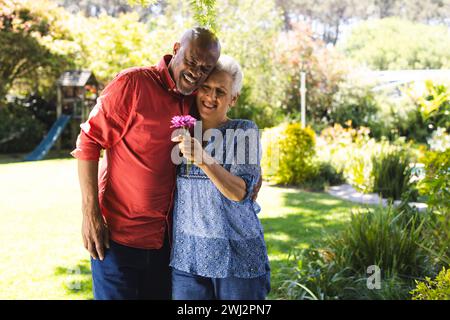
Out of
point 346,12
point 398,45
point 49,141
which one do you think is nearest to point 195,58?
point 49,141

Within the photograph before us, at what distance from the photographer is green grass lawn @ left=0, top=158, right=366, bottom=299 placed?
4105 mm

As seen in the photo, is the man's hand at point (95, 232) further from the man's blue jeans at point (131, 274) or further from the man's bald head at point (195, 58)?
the man's bald head at point (195, 58)

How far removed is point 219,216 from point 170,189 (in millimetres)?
203

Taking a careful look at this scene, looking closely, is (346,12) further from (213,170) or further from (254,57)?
(213,170)

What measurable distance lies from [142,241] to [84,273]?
8.78 feet

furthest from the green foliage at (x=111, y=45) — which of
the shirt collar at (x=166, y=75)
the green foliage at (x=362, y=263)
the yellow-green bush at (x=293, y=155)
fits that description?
the shirt collar at (x=166, y=75)

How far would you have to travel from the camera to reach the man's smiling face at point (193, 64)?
69.7 inches

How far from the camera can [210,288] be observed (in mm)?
1878

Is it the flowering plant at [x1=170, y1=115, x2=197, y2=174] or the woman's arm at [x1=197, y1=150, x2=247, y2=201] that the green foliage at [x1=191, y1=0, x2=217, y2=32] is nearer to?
the flowering plant at [x1=170, y1=115, x2=197, y2=174]

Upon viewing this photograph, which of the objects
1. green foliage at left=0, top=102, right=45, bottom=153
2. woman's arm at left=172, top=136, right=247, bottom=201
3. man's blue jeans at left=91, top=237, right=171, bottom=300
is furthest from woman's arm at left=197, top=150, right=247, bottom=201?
green foliage at left=0, top=102, right=45, bottom=153

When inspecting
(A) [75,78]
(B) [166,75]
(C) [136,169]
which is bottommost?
(C) [136,169]

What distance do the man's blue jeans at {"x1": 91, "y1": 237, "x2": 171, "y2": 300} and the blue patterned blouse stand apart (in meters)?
0.08

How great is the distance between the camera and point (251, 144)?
1.83 metres

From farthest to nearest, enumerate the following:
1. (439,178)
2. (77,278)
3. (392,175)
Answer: (392,175)
(77,278)
(439,178)
